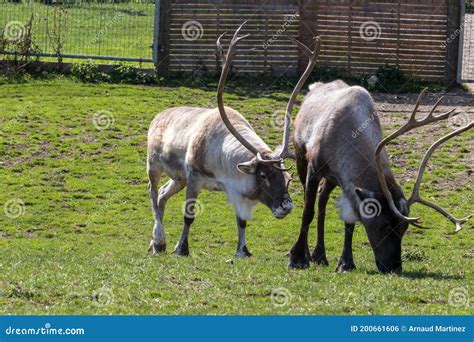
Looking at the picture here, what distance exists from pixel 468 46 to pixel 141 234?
13752mm

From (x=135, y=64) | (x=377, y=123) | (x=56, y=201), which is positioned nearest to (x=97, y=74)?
(x=135, y=64)

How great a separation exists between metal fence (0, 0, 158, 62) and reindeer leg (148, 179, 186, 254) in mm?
10117

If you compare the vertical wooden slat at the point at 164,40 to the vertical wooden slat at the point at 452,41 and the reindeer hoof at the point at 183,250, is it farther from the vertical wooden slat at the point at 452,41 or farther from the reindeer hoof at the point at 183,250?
the reindeer hoof at the point at 183,250

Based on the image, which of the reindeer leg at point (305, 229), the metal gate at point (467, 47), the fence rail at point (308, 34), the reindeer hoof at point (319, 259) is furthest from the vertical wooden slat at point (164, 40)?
the reindeer leg at point (305, 229)

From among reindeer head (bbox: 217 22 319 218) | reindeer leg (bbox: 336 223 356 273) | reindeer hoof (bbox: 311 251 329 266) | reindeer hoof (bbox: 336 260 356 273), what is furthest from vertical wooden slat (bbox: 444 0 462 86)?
reindeer hoof (bbox: 336 260 356 273)

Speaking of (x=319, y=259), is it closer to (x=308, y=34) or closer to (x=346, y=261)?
(x=346, y=261)

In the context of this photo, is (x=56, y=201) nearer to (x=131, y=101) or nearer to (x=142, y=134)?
(x=142, y=134)

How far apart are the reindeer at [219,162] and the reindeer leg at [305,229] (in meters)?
0.31

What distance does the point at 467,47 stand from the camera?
96.8 feet

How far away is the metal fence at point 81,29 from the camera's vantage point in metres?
27.2

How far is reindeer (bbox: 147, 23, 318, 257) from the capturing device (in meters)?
15.4

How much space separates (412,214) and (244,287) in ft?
25.2

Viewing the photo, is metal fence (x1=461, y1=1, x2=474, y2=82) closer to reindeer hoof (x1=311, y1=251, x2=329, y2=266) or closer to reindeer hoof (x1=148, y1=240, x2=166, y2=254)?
reindeer hoof (x1=148, y1=240, x2=166, y2=254)

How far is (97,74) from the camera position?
1058 inches
